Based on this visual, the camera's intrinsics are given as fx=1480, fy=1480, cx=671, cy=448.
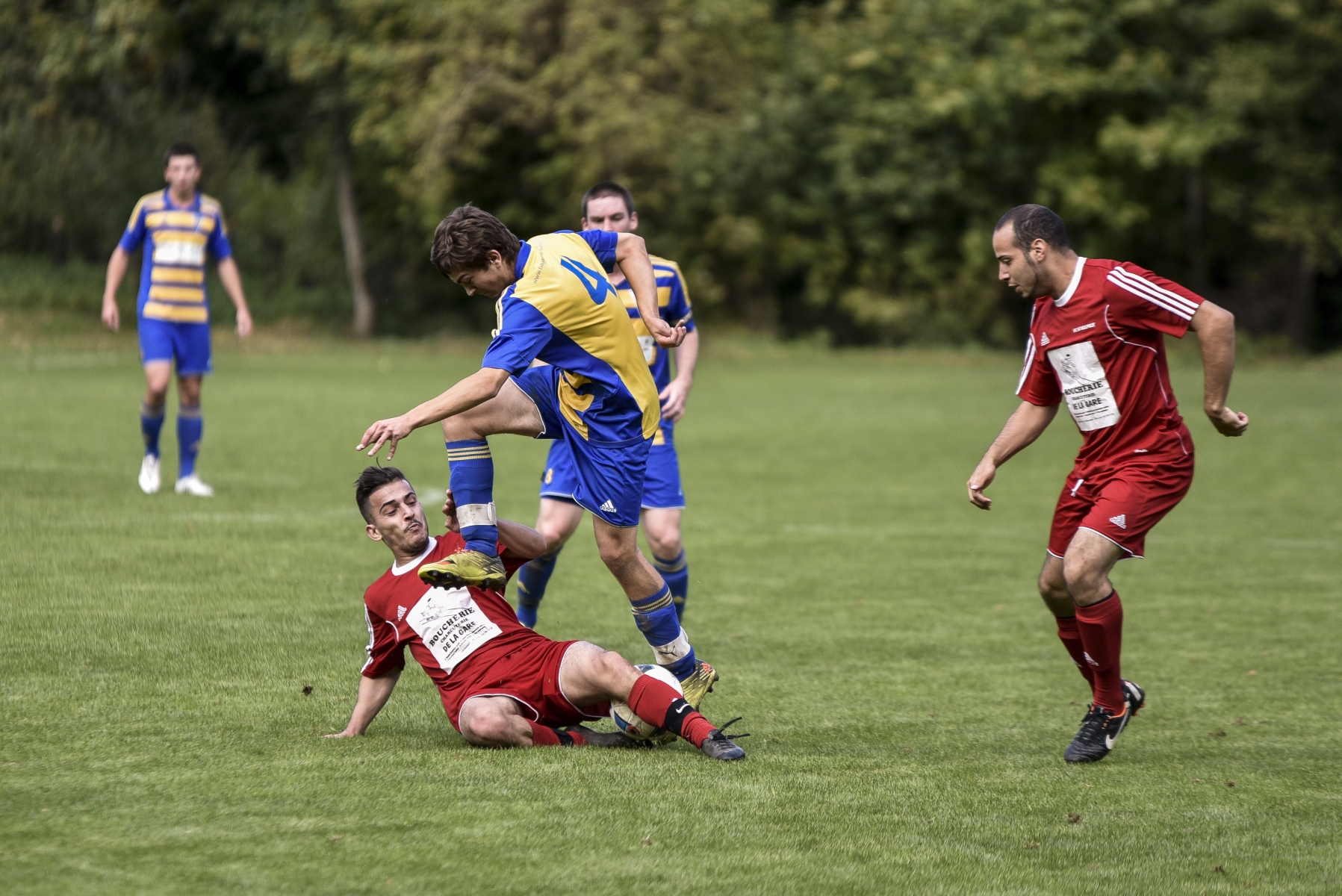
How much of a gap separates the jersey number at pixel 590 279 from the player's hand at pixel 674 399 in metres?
1.89

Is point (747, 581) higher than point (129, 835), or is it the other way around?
point (129, 835)

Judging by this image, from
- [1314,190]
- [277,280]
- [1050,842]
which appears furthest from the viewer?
[277,280]

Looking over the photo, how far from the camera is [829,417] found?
19562 mm

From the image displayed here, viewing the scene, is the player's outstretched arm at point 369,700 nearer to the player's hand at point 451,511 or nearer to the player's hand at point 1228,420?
the player's hand at point 451,511

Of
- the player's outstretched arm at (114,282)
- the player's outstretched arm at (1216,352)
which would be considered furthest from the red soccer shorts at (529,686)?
the player's outstretched arm at (114,282)

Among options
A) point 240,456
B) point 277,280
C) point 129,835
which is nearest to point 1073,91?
point 277,280

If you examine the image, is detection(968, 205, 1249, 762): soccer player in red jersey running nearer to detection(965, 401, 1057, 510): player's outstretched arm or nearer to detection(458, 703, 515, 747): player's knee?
detection(965, 401, 1057, 510): player's outstretched arm

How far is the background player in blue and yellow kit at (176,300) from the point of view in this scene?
1076 cm

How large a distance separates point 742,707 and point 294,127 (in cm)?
3171

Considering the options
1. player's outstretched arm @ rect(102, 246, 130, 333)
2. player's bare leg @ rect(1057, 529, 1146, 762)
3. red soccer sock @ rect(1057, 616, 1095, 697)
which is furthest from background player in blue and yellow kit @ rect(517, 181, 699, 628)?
player's outstretched arm @ rect(102, 246, 130, 333)

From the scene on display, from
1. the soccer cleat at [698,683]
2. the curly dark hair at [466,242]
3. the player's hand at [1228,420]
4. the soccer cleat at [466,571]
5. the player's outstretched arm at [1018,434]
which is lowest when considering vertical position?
the soccer cleat at [698,683]

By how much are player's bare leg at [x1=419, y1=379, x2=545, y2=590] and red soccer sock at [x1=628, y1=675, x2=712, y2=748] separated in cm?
63

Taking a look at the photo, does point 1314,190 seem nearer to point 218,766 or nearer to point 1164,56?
point 1164,56

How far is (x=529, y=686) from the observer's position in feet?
16.5
